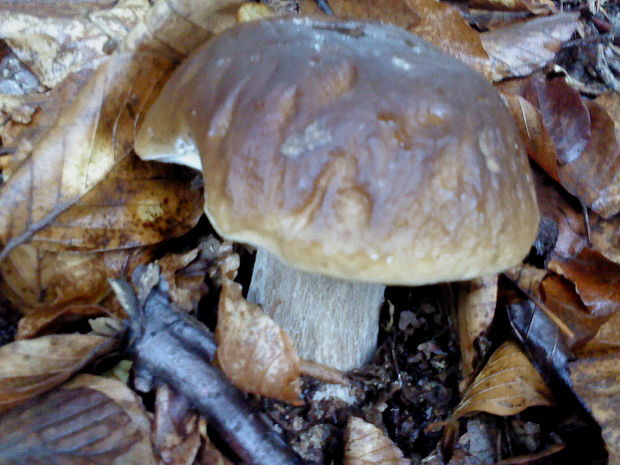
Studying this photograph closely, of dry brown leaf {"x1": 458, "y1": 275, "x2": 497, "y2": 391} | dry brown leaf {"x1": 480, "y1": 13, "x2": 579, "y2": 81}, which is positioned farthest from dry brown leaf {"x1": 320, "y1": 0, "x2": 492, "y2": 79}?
dry brown leaf {"x1": 458, "y1": 275, "x2": 497, "y2": 391}

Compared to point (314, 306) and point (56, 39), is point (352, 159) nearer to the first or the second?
point (314, 306)

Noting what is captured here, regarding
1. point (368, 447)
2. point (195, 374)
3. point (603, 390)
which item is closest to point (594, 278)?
point (603, 390)

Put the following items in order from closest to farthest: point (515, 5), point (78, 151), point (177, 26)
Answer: point (78, 151)
point (177, 26)
point (515, 5)

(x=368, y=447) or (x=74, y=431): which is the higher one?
(x=74, y=431)

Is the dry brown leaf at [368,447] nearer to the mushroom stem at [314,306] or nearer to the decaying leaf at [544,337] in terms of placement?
the mushroom stem at [314,306]

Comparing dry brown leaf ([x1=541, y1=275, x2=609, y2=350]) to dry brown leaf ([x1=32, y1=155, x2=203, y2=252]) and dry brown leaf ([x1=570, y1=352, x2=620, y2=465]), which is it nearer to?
dry brown leaf ([x1=570, y1=352, x2=620, y2=465])

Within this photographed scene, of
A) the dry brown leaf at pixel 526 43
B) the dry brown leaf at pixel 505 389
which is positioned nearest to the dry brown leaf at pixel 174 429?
the dry brown leaf at pixel 505 389

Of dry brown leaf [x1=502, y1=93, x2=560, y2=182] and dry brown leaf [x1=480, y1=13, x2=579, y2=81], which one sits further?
dry brown leaf [x1=480, y1=13, x2=579, y2=81]
